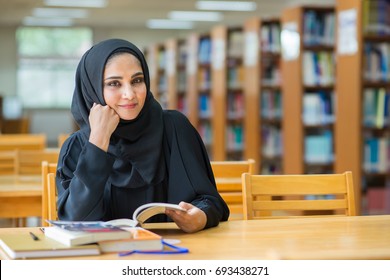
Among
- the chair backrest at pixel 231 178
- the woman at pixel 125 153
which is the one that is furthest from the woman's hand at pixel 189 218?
the chair backrest at pixel 231 178

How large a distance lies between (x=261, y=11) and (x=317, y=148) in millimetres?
8876

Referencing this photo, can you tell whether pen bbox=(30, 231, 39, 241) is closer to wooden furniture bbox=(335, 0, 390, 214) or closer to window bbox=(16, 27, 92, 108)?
wooden furniture bbox=(335, 0, 390, 214)

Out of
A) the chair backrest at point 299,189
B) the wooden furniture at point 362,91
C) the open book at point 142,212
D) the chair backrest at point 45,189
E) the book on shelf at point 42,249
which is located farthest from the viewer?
the wooden furniture at point 362,91

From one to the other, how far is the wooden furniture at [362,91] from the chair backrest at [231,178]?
2.60 metres

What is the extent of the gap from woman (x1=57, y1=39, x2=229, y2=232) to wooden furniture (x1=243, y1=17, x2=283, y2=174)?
239 inches

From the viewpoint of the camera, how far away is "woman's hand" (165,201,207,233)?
1898mm

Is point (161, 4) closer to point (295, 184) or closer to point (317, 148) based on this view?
point (317, 148)

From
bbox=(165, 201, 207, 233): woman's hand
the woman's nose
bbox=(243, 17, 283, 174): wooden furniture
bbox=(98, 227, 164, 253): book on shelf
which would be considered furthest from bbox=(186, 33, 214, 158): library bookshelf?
bbox=(98, 227, 164, 253): book on shelf

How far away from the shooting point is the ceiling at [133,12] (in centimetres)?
1442

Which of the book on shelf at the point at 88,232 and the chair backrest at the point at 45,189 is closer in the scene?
the book on shelf at the point at 88,232

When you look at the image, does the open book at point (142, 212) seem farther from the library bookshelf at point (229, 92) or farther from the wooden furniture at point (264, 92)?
the library bookshelf at point (229, 92)

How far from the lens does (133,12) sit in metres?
16.3

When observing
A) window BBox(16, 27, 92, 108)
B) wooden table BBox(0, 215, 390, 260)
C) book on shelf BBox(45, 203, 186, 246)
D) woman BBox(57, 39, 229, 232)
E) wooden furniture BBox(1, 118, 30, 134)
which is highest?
window BBox(16, 27, 92, 108)

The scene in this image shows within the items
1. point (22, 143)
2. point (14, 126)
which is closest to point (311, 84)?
point (22, 143)
